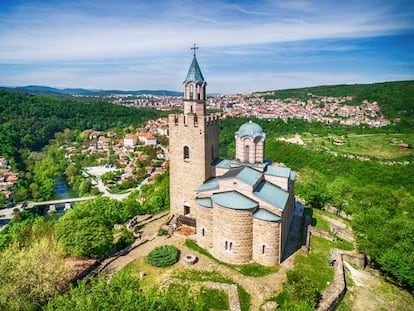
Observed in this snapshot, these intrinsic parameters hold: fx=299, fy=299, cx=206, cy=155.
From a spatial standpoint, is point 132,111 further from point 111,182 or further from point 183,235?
point 183,235

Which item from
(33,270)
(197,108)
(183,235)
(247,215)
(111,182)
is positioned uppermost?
(197,108)

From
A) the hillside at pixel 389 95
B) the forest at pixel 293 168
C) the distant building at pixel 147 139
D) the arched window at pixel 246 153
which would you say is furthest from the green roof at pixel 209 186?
the hillside at pixel 389 95

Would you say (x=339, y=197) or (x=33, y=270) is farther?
(x=339, y=197)

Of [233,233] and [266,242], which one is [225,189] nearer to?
[233,233]

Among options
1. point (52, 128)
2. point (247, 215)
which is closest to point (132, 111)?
point (52, 128)

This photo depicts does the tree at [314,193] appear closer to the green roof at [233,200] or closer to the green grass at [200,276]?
the green roof at [233,200]

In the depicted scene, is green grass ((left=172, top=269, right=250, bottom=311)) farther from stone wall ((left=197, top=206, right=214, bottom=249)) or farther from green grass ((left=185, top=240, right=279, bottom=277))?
stone wall ((left=197, top=206, right=214, bottom=249))

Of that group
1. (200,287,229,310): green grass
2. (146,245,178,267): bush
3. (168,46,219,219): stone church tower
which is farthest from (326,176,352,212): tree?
(200,287,229,310): green grass
